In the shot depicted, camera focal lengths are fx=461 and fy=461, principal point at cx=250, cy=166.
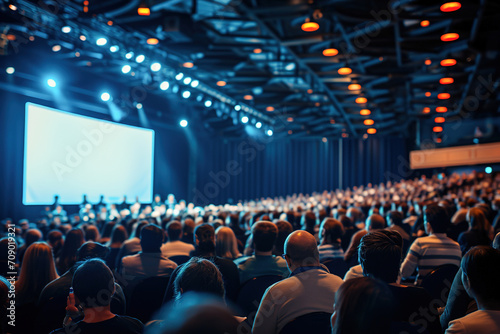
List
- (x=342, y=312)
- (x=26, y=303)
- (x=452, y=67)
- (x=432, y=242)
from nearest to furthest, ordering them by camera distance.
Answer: (x=342, y=312)
(x=26, y=303)
(x=432, y=242)
(x=452, y=67)

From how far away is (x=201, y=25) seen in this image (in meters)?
9.66

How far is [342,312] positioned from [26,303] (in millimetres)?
2647

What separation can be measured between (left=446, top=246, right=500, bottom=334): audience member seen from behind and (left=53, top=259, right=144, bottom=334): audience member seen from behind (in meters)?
1.37

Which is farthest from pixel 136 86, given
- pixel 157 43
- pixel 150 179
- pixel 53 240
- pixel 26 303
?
pixel 26 303

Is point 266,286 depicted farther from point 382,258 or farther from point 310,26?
point 310,26

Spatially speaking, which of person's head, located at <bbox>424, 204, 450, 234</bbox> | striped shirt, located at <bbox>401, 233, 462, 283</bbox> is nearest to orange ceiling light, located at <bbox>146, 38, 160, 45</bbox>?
person's head, located at <bbox>424, 204, 450, 234</bbox>

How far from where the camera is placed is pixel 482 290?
1.97m

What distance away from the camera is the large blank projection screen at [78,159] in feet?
43.7

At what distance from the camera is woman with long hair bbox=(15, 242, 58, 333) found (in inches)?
127

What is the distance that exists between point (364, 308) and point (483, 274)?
898 millimetres

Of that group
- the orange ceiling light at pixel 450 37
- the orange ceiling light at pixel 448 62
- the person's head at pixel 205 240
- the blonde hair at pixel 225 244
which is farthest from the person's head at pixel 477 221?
the orange ceiling light at pixel 448 62

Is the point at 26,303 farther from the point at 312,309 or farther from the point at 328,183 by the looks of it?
the point at 328,183

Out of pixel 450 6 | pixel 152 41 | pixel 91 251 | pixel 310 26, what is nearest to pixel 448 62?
pixel 450 6

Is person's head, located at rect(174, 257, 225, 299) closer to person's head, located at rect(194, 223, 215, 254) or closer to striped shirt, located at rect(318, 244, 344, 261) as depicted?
person's head, located at rect(194, 223, 215, 254)
